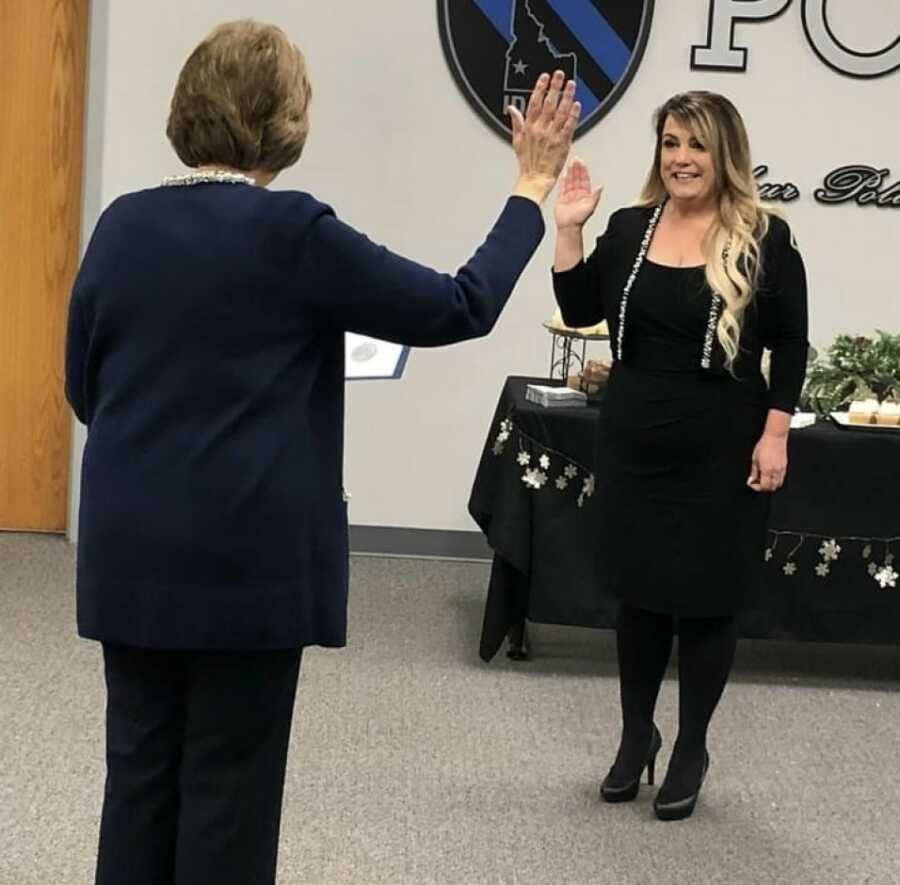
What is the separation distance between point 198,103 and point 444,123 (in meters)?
2.77

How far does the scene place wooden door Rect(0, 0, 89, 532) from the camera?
4184 millimetres

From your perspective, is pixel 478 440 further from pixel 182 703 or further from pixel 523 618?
pixel 182 703

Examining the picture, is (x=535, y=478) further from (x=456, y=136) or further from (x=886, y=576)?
(x=456, y=136)

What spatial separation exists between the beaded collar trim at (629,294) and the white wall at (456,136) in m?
1.70

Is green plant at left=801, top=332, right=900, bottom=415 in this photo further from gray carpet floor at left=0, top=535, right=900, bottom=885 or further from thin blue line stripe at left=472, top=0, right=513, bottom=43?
thin blue line stripe at left=472, top=0, right=513, bottom=43

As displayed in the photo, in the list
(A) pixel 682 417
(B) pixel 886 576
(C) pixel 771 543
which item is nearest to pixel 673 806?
(A) pixel 682 417

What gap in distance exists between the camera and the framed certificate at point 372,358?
5.70 ft

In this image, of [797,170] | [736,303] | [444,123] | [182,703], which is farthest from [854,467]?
[182,703]

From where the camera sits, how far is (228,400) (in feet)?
5.07

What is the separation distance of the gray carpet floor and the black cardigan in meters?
0.84

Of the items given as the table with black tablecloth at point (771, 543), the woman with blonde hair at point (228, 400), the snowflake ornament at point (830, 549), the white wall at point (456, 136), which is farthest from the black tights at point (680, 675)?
the white wall at point (456, 136)

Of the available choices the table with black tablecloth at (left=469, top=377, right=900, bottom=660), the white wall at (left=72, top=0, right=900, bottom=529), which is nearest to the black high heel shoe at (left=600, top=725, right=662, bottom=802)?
the table with black tablecloth at (left=469, top=377, right=900, bottom=660)

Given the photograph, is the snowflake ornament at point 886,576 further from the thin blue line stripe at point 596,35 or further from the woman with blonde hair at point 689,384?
the thin blue line stripe at point 596,35

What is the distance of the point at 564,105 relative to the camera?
1.68m
